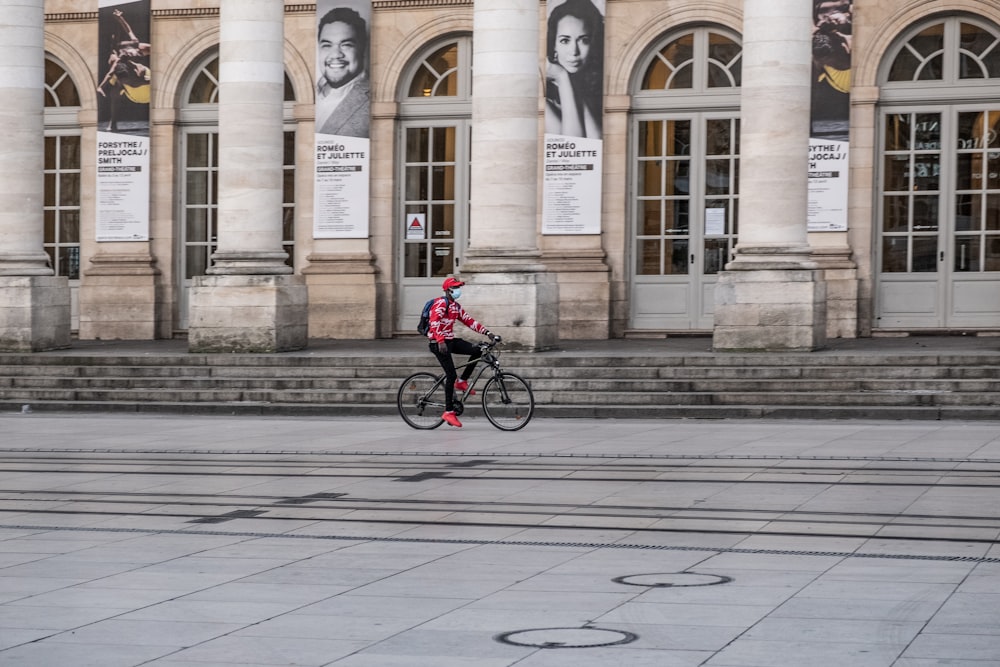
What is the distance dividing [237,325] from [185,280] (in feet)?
19.5

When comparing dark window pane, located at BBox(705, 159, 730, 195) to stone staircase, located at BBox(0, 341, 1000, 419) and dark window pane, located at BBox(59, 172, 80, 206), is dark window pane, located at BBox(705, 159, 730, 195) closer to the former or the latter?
stone staircase, located at BBox(0, 341, 1000, 419)

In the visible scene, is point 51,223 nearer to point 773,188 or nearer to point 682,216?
point 682,216

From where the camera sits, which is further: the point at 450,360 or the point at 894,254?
the point at 894,254

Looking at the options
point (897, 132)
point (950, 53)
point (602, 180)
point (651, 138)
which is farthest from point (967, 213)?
point (602, 180)

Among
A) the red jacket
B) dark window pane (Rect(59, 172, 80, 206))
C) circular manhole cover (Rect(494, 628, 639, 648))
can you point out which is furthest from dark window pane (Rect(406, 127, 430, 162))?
circular manhole cover (Rect(494, 628, 639, 648))

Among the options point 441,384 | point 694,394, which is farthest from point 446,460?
point 694,394

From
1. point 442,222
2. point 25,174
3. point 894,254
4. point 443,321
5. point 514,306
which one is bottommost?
point 443,321

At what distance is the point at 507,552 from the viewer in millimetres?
9867

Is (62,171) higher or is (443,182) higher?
(62,171)

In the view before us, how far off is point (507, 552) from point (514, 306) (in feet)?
47.9

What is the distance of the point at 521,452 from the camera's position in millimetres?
15992

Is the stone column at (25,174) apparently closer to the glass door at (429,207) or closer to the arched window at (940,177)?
the glass door at (429,207)

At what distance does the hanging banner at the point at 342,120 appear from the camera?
97.1 ft

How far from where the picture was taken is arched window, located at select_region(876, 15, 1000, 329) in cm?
2734
